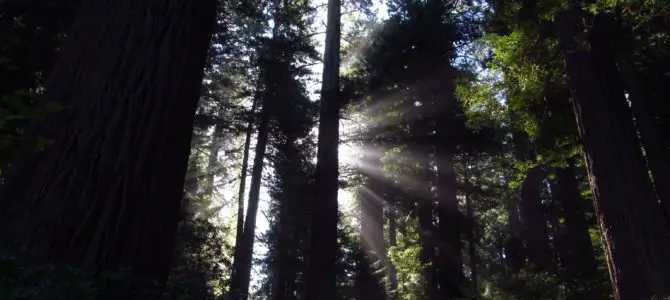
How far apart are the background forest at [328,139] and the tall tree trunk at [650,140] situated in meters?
0.05

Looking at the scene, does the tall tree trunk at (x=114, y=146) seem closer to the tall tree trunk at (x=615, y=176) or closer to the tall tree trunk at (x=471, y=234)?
the tall tree trunk at (x=615, y=176)

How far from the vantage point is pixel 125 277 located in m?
2.54

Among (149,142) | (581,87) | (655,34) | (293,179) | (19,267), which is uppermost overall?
(293,179)

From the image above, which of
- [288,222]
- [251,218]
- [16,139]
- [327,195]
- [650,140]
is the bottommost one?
[16,139]

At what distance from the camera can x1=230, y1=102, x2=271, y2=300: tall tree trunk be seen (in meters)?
17.2

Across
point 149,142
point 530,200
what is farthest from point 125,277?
point 530,200

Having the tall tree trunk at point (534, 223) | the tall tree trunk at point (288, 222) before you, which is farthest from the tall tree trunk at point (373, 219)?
the tall tree trunk at point (534, 223)

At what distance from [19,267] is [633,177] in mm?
7372

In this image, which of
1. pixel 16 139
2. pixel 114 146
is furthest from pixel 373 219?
pixel 16 139

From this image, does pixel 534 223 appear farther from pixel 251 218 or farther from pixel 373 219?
pixel 251 218

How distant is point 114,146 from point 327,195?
8627mm

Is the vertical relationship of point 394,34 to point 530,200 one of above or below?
above

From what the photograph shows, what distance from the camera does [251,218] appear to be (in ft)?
60.7

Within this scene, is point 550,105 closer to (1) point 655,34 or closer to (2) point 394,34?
(1) point 655,34
